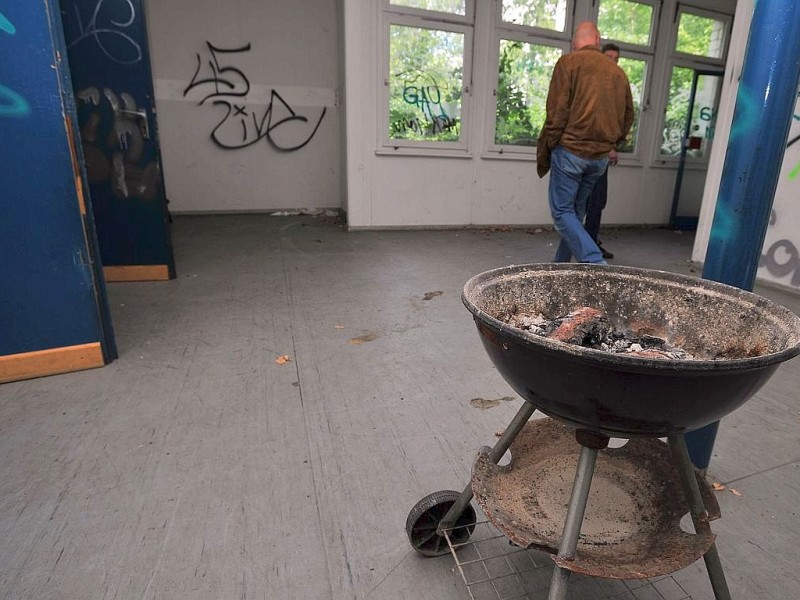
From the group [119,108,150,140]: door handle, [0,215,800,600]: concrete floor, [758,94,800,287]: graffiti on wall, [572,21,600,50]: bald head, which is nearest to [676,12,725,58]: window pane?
[758,94,800,287]: graffiti on wall

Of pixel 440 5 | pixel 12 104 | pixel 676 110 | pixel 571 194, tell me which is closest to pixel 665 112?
pixel 676 110

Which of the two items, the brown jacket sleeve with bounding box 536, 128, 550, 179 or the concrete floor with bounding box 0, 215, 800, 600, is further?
the brown jacket sleeve with bounding box 536, 128, 550, 179

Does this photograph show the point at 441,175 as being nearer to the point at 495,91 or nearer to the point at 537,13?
the point at 495,91

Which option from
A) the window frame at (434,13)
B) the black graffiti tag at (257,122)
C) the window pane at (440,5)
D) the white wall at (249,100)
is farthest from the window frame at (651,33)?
the black graffiti tag at (257,122)

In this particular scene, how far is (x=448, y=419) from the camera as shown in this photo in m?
2.10

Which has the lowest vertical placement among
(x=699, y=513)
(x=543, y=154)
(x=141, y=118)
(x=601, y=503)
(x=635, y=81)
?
(x=601, y=503)

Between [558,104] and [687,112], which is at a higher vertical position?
[687,112]

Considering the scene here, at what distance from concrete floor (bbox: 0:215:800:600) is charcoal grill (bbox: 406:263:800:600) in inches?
11.3

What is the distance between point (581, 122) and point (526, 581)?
9.88 feet

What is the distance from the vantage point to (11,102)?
2.09 meters

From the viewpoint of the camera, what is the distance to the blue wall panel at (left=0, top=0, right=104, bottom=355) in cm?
207

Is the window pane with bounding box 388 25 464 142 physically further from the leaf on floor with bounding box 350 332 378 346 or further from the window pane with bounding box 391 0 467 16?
the leaf on floor with bounding box 350 332 378 346

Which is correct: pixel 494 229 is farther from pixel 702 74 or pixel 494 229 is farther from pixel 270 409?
pixel 270 409

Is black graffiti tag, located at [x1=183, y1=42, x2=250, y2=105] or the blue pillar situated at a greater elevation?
black graffiti tag, located at [x1=183, y1=42, x2=250, y2=105]
